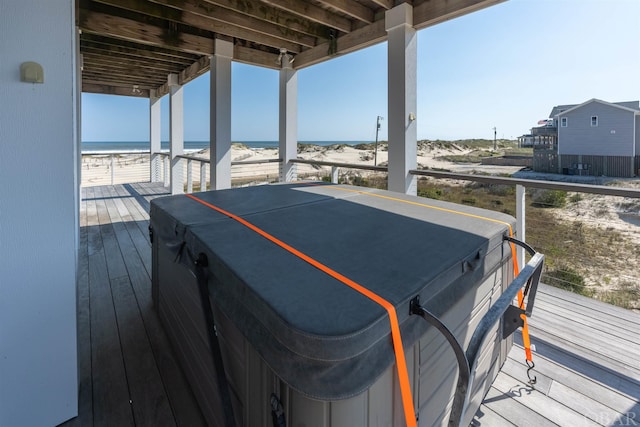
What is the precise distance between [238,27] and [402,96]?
249cm

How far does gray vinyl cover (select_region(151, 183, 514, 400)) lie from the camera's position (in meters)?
0.63

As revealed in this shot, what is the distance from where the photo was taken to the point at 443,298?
0.94 meters

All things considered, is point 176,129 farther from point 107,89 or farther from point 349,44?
point 349,44

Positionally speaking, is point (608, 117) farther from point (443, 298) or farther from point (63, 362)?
point (63, 362)

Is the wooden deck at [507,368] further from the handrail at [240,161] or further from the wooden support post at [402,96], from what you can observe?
the handrail at [240,161]

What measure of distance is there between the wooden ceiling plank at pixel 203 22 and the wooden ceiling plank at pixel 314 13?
0.79 metres

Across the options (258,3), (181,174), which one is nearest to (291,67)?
(258,3)

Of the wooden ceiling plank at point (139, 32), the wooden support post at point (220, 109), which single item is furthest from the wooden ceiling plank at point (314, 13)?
the wooden ceiling plank at point (139, 32)

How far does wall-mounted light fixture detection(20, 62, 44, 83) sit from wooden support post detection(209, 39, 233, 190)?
3464 mm

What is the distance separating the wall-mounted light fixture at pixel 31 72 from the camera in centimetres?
112

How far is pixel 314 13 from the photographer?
3.65m

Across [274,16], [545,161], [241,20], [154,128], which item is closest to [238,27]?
[241,20]

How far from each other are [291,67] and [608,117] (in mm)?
11066

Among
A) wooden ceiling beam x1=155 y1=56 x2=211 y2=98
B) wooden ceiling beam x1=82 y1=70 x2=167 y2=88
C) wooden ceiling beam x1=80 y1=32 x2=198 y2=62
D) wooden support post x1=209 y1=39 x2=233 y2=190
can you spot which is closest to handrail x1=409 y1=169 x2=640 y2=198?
wooden support post x1=209 y1=39 x2=233 y2=190
